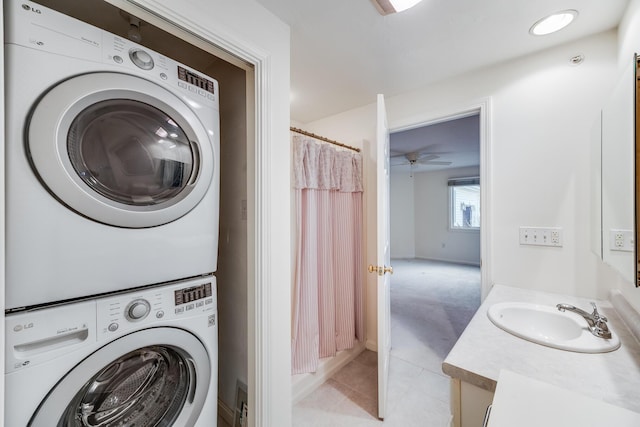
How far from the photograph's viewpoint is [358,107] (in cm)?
242

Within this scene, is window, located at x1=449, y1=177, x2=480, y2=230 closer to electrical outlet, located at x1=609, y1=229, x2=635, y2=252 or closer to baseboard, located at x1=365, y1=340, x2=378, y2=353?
baseboard, located at x1=365, y1=340, x2=378, y2=353

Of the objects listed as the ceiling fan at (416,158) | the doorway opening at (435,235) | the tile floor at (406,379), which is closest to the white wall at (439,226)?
the doorway opening at (435,235)

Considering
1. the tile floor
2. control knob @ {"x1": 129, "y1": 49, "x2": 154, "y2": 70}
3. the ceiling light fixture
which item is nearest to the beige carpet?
the tile floor

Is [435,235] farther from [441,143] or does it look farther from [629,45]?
[629,45]

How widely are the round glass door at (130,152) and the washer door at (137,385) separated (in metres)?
0.50

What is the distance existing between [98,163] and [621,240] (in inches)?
73.4

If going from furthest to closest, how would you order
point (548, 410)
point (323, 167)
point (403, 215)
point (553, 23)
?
point (403, 215) → point (323, 167) → point (553, 23) → point (548, 410)

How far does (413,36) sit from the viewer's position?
143 cm

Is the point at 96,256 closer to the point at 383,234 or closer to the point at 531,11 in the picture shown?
the point at 383,234

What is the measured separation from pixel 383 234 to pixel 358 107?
4.71ft

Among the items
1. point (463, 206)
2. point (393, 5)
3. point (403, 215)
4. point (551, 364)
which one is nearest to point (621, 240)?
point (551, 364)

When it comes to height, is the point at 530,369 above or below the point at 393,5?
below

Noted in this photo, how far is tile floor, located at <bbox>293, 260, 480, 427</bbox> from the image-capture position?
1.55 m

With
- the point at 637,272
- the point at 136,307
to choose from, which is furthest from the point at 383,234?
the point at 136,307
